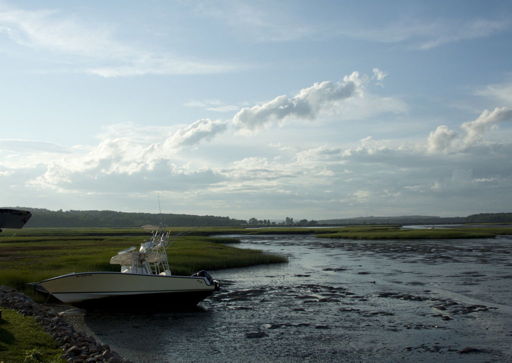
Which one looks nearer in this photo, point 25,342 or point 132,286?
point 25,342

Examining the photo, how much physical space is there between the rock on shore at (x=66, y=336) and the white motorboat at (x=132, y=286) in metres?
2.17

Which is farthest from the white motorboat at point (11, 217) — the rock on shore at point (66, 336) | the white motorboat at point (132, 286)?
the white motorboat at point (132, 286)

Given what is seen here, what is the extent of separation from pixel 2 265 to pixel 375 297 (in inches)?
1068

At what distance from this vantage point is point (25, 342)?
14.5m

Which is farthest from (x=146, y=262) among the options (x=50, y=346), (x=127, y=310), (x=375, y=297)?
(x=375, y=297)

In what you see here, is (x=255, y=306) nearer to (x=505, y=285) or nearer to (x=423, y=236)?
(x=505, y=285)

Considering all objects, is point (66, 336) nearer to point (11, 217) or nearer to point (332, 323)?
point (11, 217)

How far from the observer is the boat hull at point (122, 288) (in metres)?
23.5

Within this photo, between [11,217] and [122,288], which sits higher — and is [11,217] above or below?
above

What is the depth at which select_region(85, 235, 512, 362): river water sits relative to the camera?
17.5m

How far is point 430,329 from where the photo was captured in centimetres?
2064

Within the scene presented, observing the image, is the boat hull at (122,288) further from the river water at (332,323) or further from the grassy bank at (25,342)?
the grassy bank at (25,342)

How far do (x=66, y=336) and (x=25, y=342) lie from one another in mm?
1913

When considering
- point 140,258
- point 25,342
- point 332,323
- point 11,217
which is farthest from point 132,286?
point 11,217
